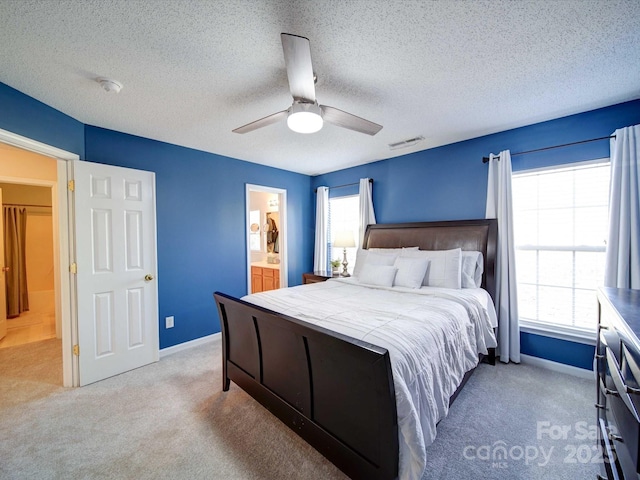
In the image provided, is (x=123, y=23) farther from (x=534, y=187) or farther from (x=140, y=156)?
(x=534, y=187)

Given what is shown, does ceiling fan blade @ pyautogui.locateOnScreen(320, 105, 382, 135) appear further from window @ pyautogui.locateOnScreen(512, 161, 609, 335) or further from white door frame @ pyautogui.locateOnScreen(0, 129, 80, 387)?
white door frame @ pyautogui.locateOnScreen(0, 129, 80, 387)

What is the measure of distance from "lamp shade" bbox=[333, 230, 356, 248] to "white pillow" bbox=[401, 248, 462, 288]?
4.36ft

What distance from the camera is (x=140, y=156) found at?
120 inches

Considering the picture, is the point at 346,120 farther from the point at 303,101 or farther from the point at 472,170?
the point at 472,170

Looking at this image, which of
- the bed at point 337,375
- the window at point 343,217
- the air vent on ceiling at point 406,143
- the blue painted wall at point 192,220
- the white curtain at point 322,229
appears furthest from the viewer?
the white curtain at point 322,229

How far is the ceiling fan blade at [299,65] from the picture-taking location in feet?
4.15

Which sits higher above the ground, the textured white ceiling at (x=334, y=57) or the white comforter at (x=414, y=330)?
the textured white ceiling at (x=334, y=57)

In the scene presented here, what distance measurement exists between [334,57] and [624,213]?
272cm

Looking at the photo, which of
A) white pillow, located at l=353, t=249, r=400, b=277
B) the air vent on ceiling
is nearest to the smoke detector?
the air vent on ceiling

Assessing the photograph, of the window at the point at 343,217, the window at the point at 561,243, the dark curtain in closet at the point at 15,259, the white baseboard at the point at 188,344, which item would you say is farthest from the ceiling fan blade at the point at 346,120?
the dark curtain in closet at the point at 15,259

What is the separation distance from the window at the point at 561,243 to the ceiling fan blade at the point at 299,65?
103 inches

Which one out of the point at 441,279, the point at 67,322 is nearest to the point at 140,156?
the point at 67,322

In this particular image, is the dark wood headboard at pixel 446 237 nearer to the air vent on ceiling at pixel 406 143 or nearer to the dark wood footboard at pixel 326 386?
the air vent on ceiling at pixel 406 143

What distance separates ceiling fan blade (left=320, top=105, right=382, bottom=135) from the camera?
1.90 metres
